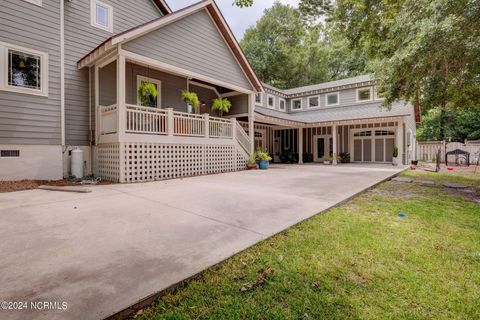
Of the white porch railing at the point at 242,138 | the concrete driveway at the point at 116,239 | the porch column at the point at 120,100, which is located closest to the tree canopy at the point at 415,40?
the concrete driveway at the point at 116,239

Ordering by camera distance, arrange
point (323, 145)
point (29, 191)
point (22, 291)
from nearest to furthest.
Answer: point (22, 291)
point (29, 191)
point (323, 145)

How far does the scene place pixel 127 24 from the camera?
32.1 feet

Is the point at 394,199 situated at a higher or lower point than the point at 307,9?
lower

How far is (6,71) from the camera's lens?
7.04 meters

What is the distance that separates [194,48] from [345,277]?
988cm

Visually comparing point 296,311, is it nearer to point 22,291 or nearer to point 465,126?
point 22,291

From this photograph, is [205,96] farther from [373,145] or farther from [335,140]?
[373,145]

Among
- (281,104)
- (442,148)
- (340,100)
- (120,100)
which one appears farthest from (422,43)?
(442,148)

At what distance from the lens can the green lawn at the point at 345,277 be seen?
1.83m

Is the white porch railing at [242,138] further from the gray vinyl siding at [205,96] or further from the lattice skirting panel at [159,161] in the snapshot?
the gray vinyl siding at [205,96]

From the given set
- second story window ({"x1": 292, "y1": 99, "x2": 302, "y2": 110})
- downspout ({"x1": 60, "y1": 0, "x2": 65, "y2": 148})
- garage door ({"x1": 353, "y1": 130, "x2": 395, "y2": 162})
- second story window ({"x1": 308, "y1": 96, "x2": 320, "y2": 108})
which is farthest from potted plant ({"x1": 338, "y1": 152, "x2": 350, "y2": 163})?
downspout ({"x1": 60, "y1": 0, "x2": 65, "y2": 148})

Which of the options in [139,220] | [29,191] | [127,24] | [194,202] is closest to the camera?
[139,220]

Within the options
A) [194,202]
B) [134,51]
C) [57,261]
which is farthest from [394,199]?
[134,51]

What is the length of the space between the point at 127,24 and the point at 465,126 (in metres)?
34.5
